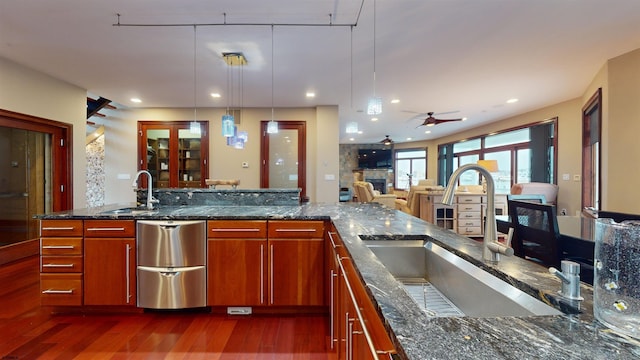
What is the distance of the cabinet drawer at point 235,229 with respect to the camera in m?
2.33

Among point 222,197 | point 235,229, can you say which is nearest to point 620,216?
point 235,229

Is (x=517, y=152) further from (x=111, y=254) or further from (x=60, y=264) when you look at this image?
(x=60, y=264)

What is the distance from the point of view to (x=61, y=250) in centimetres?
229

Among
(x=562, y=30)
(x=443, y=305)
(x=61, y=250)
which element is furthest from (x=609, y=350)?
(x=562, y=30)

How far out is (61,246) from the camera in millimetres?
2285

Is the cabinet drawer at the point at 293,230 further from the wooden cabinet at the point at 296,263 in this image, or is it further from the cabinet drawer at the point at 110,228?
the cabinet drawer at the point at 110,228

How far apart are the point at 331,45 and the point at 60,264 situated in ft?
10.9

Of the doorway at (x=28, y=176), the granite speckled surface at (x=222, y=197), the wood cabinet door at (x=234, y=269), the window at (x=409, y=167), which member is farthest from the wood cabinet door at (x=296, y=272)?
the window at (x=409, y=167)

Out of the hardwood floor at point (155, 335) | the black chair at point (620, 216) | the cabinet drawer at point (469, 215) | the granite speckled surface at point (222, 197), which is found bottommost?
the hardwood floor at point (155, 335)

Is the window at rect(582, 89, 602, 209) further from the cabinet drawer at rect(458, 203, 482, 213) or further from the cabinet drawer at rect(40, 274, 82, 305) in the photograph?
the cabinet drawer at rect(40, 274, 82, 305)

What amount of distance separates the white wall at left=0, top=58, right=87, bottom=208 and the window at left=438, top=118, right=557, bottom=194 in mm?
6721

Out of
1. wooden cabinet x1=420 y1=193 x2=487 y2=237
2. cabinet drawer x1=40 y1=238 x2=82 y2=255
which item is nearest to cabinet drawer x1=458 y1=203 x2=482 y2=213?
wooden cabinet x1=420 y1=193 x2=487 y2=237

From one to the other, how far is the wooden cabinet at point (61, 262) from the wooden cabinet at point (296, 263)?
1595 millimetres

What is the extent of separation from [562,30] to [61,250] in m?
5.13
